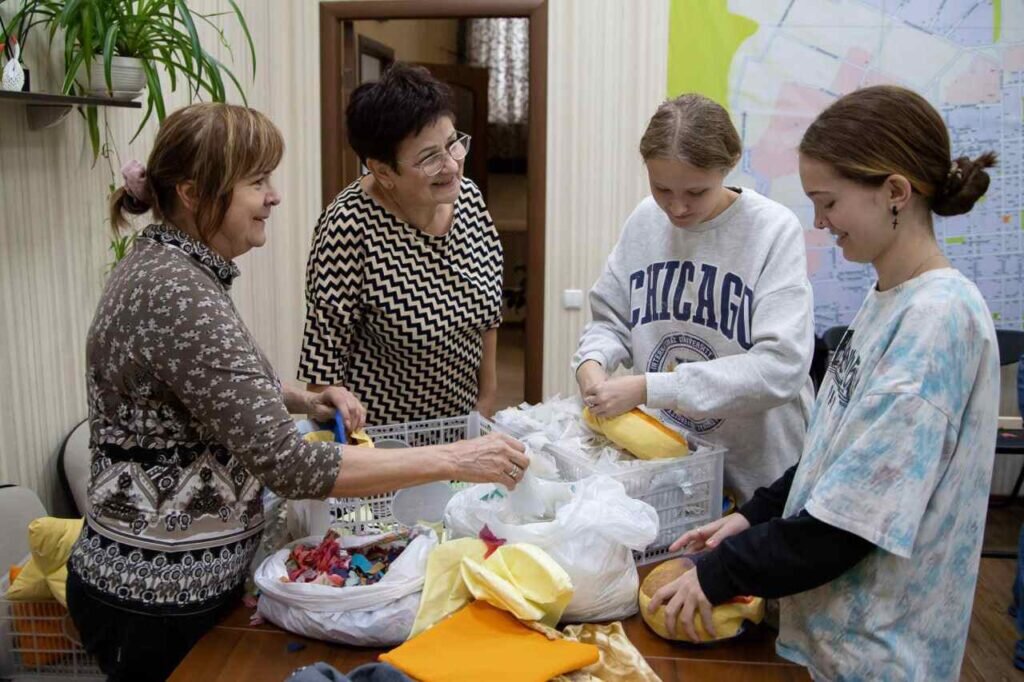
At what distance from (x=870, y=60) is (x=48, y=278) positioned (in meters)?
3.32

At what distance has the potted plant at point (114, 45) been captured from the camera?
2381 millimetres

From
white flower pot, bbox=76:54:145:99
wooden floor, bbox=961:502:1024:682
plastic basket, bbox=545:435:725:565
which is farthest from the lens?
wooden floor, bbox=961:502:1024:682

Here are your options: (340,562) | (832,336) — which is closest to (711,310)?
(340,562)

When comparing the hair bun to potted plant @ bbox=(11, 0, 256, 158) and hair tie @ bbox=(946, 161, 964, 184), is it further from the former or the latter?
potted plant @ bbox=(11, 0, 256, 158)

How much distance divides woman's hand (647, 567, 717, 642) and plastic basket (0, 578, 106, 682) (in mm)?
1023

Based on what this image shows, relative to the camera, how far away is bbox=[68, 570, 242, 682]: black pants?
4.57ft

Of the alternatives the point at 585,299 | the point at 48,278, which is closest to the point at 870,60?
the point at 585,299

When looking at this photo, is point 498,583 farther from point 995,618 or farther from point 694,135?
point 995,618

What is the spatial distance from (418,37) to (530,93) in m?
2.96

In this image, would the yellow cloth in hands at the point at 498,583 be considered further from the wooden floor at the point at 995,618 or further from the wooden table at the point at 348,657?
the wooden floor at the point at 995,618

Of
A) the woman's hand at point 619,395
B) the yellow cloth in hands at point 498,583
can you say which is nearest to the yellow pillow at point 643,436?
the woman's hand at point 619,395

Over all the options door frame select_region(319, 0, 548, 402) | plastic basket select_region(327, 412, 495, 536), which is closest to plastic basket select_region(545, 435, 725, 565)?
plastic basket select_region(327, 412, 495, 536)

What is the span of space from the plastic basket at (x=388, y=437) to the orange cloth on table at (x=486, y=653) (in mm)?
351

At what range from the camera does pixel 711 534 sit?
151 cm
